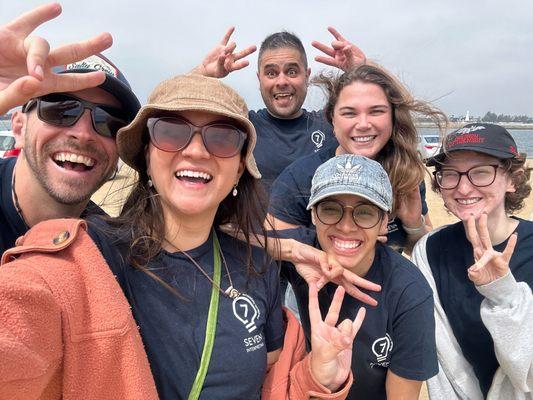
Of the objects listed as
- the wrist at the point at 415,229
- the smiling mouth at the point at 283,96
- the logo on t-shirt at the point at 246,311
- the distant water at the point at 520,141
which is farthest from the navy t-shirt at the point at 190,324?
the smiling mouth at the point at 283,96

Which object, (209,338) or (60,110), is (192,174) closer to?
(209,338)

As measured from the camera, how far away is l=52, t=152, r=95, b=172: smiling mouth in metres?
2.04

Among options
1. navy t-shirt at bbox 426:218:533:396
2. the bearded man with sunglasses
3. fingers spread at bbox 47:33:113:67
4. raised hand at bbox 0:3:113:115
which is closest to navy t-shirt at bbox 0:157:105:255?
the bearded man with sunglasses

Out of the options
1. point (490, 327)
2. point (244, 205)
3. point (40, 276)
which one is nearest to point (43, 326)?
point (40, 276)

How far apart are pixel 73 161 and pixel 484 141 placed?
235 centimetres

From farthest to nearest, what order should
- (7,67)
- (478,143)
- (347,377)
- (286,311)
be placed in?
(478,143) < (286,311) < (347,377) < (7,67)

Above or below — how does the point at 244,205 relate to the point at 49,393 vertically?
above

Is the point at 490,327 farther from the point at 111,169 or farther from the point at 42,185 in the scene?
the point at 42,185

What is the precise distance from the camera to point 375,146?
9.65ft

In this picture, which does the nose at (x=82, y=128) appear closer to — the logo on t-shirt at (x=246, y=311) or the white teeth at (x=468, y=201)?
the logo on t-shirt at (x=246, y=311)

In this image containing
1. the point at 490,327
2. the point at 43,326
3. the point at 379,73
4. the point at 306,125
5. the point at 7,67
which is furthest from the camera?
the point at 306,125

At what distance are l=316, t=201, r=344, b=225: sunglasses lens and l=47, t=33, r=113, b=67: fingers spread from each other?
1287 mm

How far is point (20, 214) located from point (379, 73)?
244cm

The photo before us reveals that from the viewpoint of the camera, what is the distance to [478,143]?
2.52m
